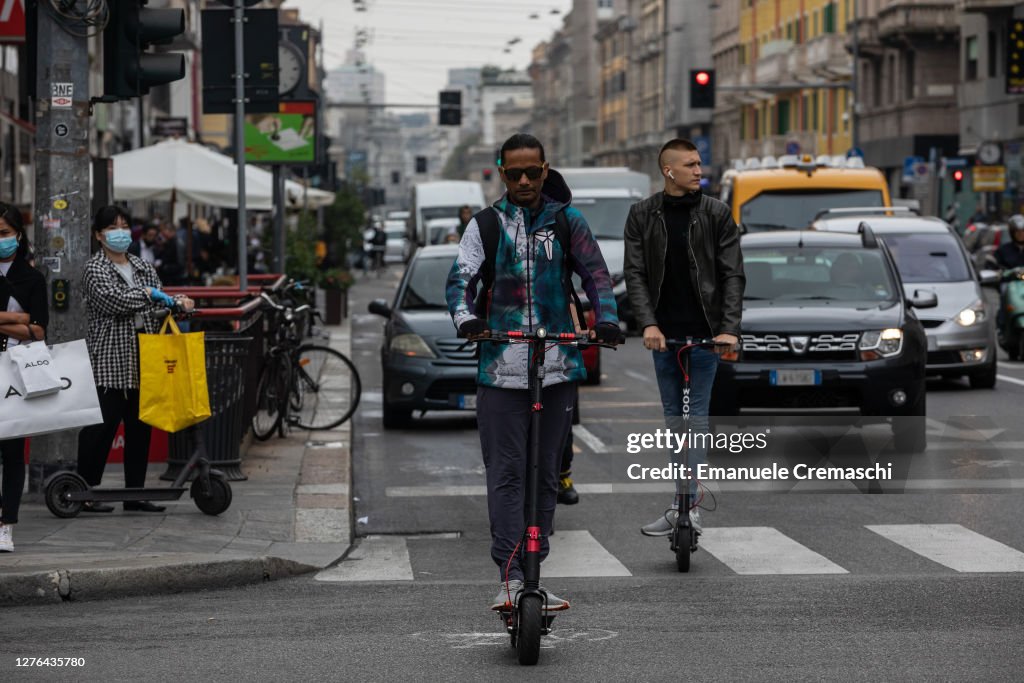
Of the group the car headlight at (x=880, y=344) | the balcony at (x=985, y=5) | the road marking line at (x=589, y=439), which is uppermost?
the balcony at (x=985, y=5)

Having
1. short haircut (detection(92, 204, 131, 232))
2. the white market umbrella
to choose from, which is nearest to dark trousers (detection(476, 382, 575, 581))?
short haircut (detection(92, 204, 131, 232))

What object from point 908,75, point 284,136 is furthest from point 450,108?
point 284,136

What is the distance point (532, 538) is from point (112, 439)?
4388 millimetres

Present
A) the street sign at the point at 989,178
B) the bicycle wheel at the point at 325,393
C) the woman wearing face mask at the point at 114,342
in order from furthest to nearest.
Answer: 1. the street sign at the point at 989,178
2. the bicycle wheel at the point at 325,393
3. the woman wearing face mask at the point at 114,342

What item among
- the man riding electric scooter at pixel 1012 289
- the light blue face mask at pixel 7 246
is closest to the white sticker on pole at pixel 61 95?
the light blue face mask at pixel 7 246

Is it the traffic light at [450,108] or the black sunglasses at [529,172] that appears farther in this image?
the traffic light at [450,108]

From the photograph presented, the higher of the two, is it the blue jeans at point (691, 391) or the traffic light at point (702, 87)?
the traffic light at point (702, 87)

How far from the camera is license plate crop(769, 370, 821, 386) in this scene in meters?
13.5

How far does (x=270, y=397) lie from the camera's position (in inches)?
603

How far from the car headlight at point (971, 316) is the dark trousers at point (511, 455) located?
41.4 ft

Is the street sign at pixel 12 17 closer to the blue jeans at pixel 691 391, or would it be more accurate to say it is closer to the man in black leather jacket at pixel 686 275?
the man in black leather jacket at pixel 686 275

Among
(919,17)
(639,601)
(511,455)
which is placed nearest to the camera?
(511,455)

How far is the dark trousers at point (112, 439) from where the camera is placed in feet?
35.9

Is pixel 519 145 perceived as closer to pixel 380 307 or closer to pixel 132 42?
pixel 132 42
